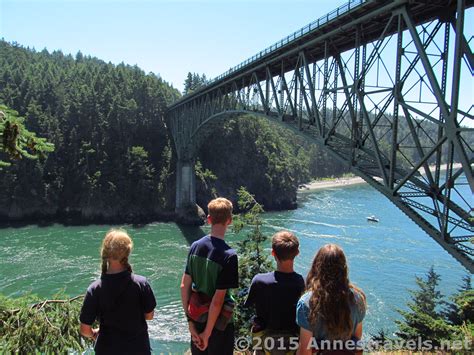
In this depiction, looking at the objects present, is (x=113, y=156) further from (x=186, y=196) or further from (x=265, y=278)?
(x=265, y=278)

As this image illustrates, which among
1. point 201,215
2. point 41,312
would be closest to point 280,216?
point 201,215

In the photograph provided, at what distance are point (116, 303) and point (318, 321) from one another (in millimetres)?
1513

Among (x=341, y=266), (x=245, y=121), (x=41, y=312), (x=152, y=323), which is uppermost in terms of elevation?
(x=245, y=121)

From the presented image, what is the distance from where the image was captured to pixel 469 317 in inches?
436

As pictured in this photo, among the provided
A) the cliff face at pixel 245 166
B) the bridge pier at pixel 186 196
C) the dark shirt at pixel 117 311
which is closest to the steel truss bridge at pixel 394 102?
the dark shirt at pixel 117 311

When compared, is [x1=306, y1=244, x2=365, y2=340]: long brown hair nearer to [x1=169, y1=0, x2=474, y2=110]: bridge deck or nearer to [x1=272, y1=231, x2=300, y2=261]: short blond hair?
[x1=272, y1=231, x2=300, y2=261]: short blond hair

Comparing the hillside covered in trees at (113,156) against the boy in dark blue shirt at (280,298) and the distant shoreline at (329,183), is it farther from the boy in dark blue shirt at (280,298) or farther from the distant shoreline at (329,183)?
the boy in dark blue shirt at (280,298)

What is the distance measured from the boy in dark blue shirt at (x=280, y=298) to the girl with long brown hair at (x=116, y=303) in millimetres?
916

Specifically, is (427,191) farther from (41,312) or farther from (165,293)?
(165,293)

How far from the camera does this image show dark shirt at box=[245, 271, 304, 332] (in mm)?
3215

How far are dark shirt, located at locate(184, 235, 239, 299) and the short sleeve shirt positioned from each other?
23.9 inches

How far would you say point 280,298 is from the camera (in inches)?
126

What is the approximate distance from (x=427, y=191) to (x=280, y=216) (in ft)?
120

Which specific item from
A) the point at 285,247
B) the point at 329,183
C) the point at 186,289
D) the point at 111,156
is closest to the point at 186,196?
the point at 111,156
